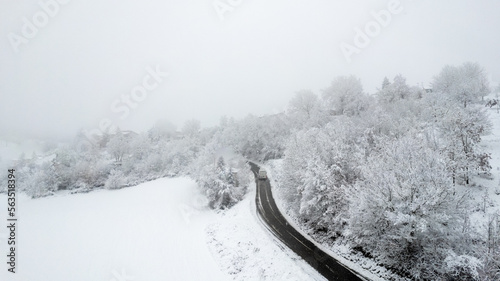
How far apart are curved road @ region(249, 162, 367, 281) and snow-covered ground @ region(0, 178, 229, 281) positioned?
6870mm

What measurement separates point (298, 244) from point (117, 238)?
75.0 ft

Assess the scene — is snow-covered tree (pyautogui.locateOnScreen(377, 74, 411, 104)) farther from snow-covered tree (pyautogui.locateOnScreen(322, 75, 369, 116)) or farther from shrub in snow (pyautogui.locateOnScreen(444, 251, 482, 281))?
shrub in snow (pyautogui.locateOnScreen(444, 251, 482, 281))

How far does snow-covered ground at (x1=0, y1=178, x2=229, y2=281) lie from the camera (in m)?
21.1

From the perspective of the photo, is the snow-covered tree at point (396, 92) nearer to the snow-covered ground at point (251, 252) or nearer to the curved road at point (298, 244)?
the curved road at point (298, 244)

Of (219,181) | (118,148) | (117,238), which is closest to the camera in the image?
(117,238)

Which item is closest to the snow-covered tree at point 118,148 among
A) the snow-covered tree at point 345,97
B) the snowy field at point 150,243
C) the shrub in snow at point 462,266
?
the snowy field at point 150,243

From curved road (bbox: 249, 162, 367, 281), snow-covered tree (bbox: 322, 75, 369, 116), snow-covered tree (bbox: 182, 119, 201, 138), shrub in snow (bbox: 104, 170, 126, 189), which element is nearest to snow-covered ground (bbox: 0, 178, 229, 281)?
shrub in snow (bbox: 104, 170, 126, 189)

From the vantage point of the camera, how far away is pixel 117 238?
90.6 ft

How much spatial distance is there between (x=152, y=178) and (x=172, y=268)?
43006 millimetres

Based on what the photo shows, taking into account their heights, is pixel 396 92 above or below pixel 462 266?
above

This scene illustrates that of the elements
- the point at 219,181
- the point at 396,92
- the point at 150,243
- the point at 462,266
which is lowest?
the point at 150,243

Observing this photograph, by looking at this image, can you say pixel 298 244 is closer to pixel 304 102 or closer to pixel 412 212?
pixel 412 212

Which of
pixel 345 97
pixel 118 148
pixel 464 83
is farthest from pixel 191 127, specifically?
pixel 464 83

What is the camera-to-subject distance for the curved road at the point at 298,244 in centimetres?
1609
